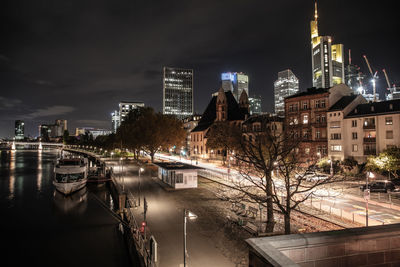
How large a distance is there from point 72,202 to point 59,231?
1418 centimetres

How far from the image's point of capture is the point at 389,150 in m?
42.0

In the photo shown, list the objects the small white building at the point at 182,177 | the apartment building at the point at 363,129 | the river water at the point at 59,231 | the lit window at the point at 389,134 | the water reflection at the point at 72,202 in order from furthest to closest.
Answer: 1. the apartment building at the point at 363,129
2. the lit window at the point at 389,134
3. the water reflection at the point at 72,202
4. the small white building at the point at 182,177
5. the river water at the point at 59,231

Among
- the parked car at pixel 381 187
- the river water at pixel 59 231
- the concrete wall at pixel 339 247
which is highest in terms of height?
the concrete wall at pixel 339 247

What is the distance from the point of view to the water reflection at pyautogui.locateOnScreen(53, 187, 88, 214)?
39.8 meters

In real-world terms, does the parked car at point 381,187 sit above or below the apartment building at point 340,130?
below

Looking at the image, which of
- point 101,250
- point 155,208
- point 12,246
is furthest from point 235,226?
point 12,246

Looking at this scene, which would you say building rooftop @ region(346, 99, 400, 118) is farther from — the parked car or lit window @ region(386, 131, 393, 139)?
the parked car

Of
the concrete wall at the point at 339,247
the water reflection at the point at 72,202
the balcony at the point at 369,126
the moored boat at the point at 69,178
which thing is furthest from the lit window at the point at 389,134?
the moored boat at the point at 69,178

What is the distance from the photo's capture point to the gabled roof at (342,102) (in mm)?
57550

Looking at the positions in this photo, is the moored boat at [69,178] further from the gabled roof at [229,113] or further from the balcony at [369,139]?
the balcony at [369,139]

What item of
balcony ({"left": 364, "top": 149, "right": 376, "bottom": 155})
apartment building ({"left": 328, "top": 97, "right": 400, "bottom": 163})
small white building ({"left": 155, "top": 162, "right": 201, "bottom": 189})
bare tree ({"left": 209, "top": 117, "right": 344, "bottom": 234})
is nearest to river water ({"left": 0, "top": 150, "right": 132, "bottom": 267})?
small white building ({"left": 155, "top": 162, "right": 201, "bottom": 189})

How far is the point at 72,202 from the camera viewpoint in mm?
44469

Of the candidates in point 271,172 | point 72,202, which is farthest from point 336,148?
point 72,202

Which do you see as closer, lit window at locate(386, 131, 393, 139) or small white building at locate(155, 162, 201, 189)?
small white building at locate(155, 162, 201, 189)
